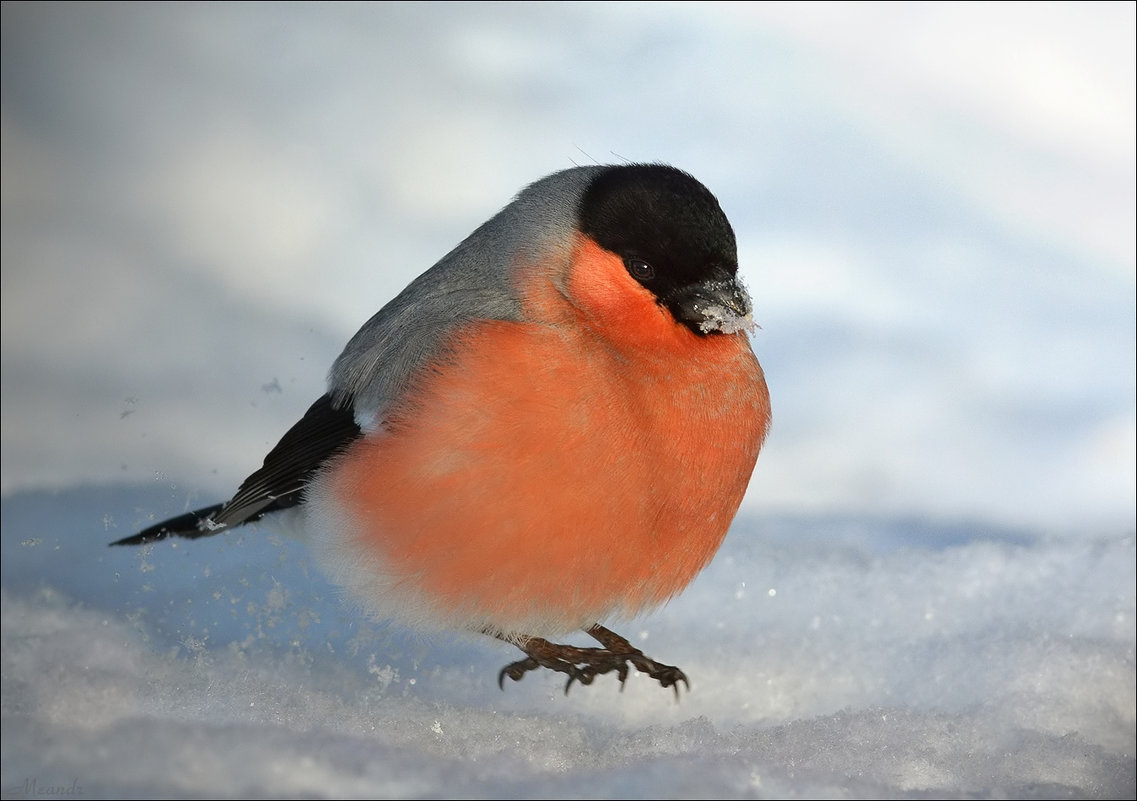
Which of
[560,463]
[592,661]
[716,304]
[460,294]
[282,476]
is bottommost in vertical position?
[592,661]

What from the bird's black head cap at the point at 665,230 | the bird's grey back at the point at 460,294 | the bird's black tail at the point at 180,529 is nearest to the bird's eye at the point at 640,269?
the bird's black head cap at the point at 665,230

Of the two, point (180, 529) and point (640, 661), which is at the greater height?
point (180, 529)

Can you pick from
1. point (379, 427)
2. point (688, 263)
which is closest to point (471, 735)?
point (379, 427)

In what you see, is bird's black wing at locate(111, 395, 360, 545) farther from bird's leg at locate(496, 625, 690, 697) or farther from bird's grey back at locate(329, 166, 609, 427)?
Result: bird's leg at locate(496, 625, 690, 697)

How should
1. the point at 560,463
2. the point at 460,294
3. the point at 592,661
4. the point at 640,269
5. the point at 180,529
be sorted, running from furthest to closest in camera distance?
the point at 180,529, the point at 592,661, the point at 460,294, the point at 640,269, the point at 560,463

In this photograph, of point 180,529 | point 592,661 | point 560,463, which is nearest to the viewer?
point 560,463

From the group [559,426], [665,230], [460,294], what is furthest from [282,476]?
[665,230]

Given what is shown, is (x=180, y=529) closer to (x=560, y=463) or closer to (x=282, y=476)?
(x=282, y=476)
